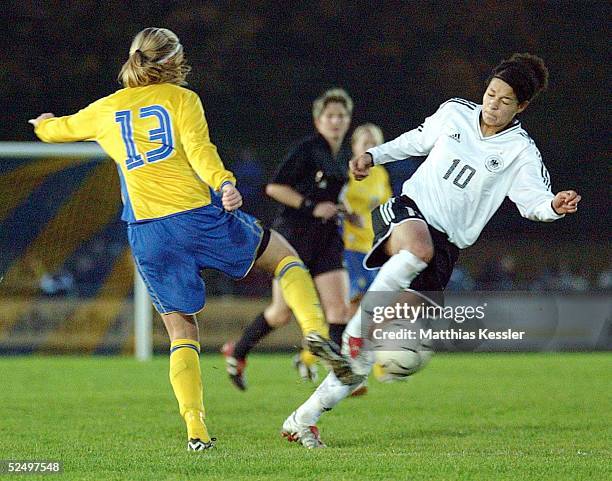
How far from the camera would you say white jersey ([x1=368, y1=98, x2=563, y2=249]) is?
5.58 meters

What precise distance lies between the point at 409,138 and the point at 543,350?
9525mm

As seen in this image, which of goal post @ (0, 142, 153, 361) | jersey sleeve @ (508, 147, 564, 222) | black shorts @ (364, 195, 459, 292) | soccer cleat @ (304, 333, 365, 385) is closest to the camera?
soccer cleat @ (304, 333, 365, 385)

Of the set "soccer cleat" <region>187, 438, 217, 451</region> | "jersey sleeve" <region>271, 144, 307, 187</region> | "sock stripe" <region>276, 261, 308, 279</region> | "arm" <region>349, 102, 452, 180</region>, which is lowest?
Result: "soccer cleat" <region>187, 438, 217, 451</region>

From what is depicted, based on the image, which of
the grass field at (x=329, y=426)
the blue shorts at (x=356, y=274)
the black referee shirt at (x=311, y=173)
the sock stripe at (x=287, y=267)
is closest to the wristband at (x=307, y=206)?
the black referee shirt at (x=311, y=173)

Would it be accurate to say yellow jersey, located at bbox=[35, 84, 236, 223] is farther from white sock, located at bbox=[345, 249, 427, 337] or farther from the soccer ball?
the soccer ball

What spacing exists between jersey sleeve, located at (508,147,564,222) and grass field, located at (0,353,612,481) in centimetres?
104

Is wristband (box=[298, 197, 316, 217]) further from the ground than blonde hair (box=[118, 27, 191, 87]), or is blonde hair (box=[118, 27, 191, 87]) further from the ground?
blonde hair (box=[118, 27, 191, 87])

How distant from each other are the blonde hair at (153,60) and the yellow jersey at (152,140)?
0.04 metres

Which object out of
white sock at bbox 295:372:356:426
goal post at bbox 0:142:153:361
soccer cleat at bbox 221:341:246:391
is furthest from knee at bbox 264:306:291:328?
goal post at bbox 0:142:153:361

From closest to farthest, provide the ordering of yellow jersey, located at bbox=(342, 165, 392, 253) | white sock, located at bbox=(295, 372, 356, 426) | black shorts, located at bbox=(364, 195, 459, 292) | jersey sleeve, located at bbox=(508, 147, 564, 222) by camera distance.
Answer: jersey sleeve, located at bbox=(508, 147, 564, 222), white sock, located at bbox=(295, 372, 356, 426), black shorts, located at bbox=(364, 195, 459, 292), yellow jersey, located at bbox=(342, 165, 392, 253)

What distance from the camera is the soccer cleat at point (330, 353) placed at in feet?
16.9

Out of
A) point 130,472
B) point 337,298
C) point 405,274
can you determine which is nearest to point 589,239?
point 337,298

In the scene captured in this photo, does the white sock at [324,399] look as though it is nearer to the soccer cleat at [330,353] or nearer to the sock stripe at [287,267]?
the soccer cleat at [330,353]

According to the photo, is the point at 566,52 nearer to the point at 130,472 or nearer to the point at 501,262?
the point at 501,262
